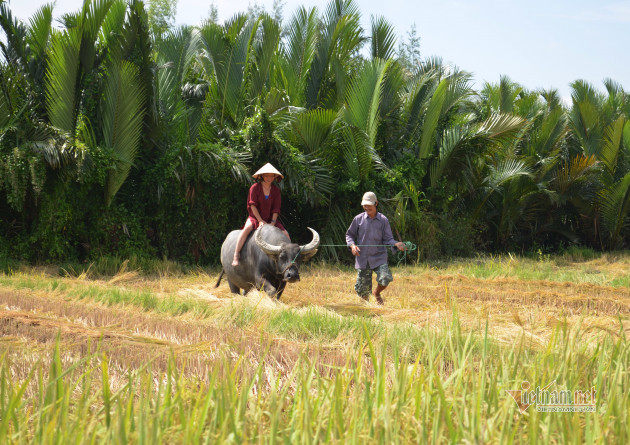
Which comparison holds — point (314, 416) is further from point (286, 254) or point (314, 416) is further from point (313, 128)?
point (313, 128)

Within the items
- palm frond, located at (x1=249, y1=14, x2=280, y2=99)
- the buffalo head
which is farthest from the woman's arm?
palm frond, located at (x1=249, y1=14, x2=280, y2=99)

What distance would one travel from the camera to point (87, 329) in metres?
4.27

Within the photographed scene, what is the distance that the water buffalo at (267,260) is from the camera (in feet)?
19.0

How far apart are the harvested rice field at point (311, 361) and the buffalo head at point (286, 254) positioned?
0.41m

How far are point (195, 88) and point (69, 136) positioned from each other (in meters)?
4.01

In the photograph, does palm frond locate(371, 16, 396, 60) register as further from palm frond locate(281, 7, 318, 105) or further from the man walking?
the man walking

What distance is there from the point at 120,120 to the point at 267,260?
15.5 feet

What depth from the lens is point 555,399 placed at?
7.41 feet

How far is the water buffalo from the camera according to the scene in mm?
5793

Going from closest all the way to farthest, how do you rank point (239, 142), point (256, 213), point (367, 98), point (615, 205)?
1. point (256, 213)
2. point (239, 142)
3. point (367, 98)
4. point (615, 205)

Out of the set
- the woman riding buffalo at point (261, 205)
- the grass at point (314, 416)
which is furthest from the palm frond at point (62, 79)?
the grass at point (314, 416)

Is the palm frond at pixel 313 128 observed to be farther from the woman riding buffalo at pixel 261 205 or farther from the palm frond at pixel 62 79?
the woman riding buffalo at pixel 261 205

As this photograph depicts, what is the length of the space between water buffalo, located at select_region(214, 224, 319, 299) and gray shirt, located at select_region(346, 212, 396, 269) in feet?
1.92

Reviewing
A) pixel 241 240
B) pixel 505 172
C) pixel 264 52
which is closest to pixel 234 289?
pixel 241 240
